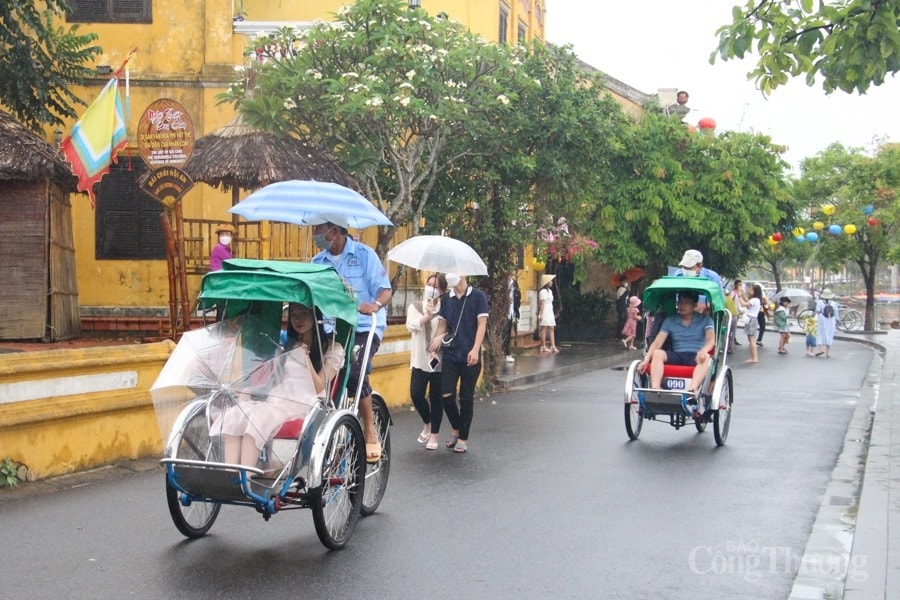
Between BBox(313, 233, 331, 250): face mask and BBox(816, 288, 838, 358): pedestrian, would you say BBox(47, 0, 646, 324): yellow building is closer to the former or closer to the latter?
BBox(313, 233, 331, 250): face mask

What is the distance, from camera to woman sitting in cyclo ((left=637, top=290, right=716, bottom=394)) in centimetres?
1094

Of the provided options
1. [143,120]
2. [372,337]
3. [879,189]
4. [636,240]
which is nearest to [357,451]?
[372,337]

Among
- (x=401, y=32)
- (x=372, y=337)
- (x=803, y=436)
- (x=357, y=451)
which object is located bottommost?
(x=803, y=436)

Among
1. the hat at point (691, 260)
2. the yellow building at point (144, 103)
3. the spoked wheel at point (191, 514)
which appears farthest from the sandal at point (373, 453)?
the yellow building at point (144, 103)

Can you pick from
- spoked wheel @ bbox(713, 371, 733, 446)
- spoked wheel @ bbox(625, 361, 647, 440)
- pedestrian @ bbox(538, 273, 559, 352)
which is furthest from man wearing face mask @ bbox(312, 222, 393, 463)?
pedestrian @ bbox(538, 273, 559, 352)

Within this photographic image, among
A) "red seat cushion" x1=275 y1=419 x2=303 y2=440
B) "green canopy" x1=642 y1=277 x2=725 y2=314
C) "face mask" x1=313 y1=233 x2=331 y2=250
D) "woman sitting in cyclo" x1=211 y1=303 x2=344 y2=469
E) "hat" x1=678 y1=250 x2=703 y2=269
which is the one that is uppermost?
"face mask" x1=313 y1=233 x2=331 y2=250

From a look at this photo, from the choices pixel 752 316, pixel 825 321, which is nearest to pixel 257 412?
pixel 752 316

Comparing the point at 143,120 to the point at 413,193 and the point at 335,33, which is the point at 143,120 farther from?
the point at 413,193

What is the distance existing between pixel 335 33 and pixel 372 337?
8.17 metres

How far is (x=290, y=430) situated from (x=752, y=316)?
21.7m

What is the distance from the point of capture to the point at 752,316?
2612 cm

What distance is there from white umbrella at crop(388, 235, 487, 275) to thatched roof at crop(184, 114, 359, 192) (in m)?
4.63

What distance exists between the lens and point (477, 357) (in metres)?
10.1

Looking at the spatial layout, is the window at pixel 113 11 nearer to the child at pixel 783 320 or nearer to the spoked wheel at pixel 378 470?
the spoked wheel at pixel 378 470
